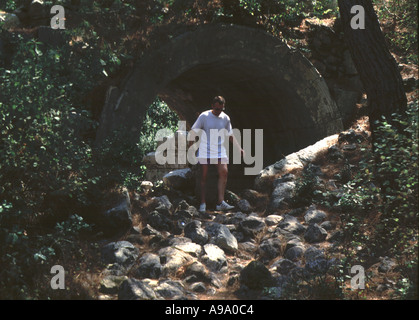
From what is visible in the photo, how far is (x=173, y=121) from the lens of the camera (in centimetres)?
2156

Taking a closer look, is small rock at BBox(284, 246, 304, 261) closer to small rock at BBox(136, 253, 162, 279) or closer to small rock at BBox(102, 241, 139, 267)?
small rock at BBox(136, 253, 162, 279)

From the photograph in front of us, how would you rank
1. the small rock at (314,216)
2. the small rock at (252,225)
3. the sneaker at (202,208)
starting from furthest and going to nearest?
the sneaker at (202,208) → the small rock at (314,216) → the small rock at (252,225)

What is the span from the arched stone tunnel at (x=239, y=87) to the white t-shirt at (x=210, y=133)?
986 millimetres

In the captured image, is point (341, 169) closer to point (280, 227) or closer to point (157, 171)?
point (280, 227)

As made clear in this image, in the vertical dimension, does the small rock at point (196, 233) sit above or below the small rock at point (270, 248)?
above

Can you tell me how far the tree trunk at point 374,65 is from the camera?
21.6 feet

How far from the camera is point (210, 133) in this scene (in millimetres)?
8141

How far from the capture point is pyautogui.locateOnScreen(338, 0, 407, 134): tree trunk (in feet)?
21.6

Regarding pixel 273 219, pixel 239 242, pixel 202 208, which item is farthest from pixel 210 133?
pixel 239 242

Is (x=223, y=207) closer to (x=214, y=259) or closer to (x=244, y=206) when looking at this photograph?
(x=244, y=206)

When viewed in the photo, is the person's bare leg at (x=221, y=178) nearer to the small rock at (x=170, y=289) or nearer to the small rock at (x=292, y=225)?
the small rock at (x=292, y=225)

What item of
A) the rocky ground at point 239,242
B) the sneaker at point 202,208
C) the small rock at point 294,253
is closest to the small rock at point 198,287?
the rocky ground at point 239,242

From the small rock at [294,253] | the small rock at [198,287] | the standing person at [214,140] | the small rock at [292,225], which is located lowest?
the small rock at [198,287]
